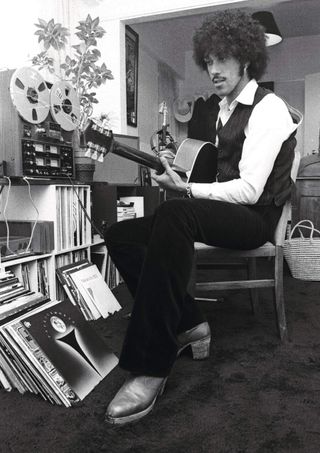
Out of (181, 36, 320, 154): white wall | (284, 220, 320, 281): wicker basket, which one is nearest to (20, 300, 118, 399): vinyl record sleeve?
(284, 220, 320, 281): wicker basket

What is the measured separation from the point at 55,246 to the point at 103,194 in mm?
587

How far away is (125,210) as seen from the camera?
8.93ft

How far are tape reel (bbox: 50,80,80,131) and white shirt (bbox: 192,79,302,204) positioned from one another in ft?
3.46

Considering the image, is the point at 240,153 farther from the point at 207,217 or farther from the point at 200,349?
the point at 200,349

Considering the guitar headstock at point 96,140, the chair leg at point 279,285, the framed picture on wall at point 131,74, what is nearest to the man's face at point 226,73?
the guitar headstock at point 96,140

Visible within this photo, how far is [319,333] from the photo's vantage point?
1755 millimetres

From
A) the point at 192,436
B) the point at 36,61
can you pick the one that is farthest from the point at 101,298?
the point at 36,61

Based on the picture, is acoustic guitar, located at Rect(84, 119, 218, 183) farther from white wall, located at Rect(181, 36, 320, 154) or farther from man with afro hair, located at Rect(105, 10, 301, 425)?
white wall, located at Rect(181, 36, 320, 154)

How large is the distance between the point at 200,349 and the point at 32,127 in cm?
128

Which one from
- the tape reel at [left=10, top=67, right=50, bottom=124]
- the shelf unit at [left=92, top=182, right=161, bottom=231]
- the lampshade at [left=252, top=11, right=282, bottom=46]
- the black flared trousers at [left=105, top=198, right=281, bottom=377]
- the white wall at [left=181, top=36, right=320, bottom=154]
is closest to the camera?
the black flared trousers at [left=105, top=198, right=281, bottom=377]

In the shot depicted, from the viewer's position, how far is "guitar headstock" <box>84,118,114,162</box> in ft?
4.89

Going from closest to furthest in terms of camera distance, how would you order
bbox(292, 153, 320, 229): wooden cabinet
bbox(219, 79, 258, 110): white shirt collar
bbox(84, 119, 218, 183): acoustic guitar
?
bbox(219, 79, 258, 110): white shirt collar < bbox(84, 119, 218, 183): acoustic guitar < bbox(292, 153, 320, 229): wooden cabinet

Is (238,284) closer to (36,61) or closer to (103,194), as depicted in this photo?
(103,194)

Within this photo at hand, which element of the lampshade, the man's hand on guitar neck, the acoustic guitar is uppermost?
the lampshade
